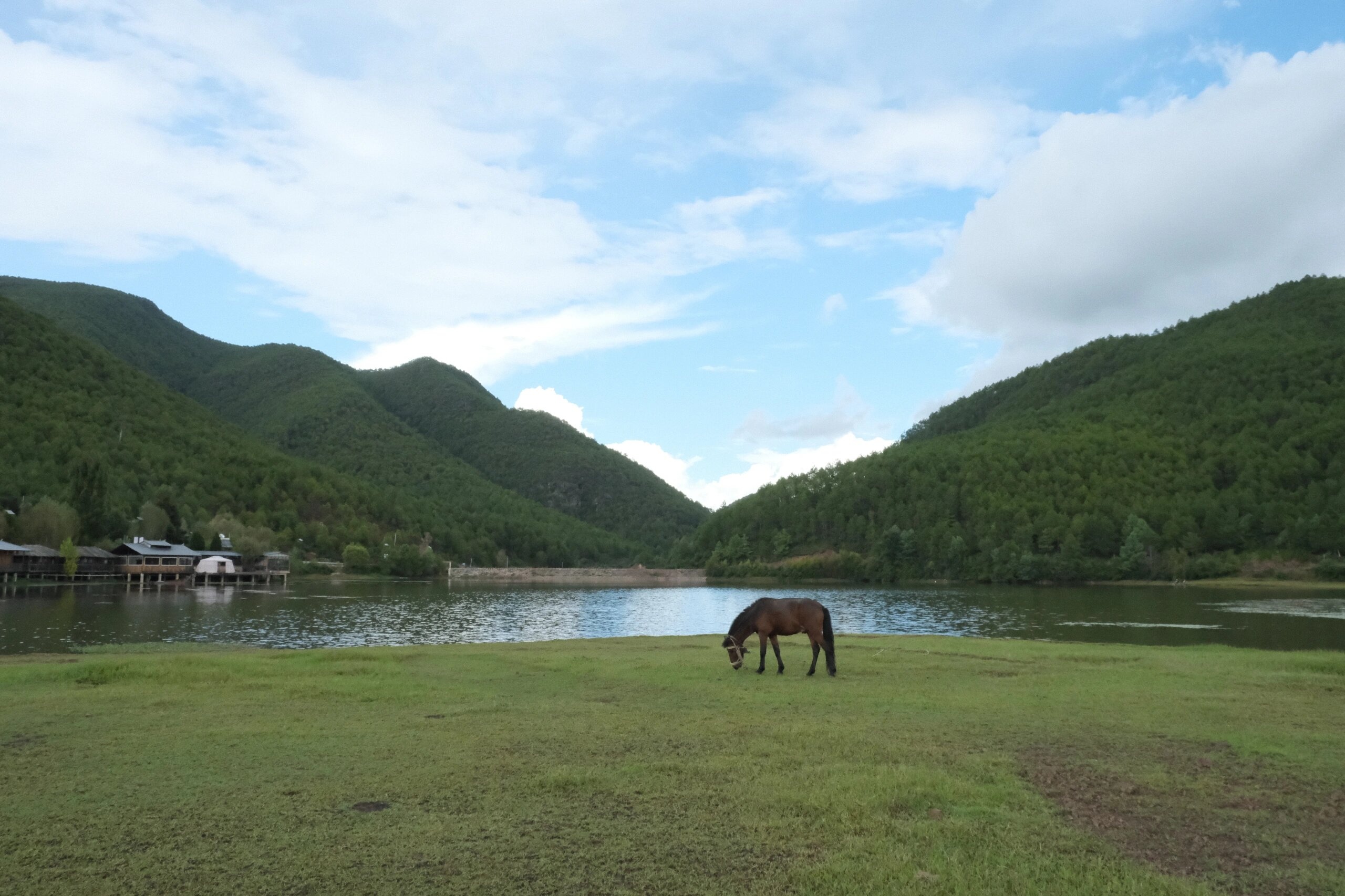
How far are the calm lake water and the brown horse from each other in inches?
820

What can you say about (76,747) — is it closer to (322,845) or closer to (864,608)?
(322,845)

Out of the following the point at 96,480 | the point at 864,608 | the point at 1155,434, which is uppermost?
the point at 1155,434

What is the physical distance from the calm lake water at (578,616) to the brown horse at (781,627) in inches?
820

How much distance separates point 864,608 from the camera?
7250cm

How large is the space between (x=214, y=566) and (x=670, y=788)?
117355mm

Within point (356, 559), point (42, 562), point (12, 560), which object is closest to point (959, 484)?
→ point (356, 559)

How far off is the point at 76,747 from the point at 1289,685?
20181 millimetres

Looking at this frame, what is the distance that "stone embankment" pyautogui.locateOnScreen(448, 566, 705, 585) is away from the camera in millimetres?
167750

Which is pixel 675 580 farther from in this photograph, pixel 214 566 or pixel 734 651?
pixel 734 651

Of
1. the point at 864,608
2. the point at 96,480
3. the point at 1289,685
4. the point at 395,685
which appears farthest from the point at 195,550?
the point at 1289,685

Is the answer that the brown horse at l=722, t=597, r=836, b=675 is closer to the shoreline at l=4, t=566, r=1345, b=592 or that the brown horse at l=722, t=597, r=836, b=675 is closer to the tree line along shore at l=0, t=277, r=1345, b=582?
the shoreline at l=4, t=566, r=1345, b=592

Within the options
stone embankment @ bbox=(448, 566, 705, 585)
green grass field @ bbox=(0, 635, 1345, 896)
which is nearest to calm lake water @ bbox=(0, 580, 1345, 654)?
green grass field @ bbox=(0, 635, 1345, 896)

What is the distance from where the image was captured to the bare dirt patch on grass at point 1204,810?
7086 mm

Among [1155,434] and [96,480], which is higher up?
[1155,434]
